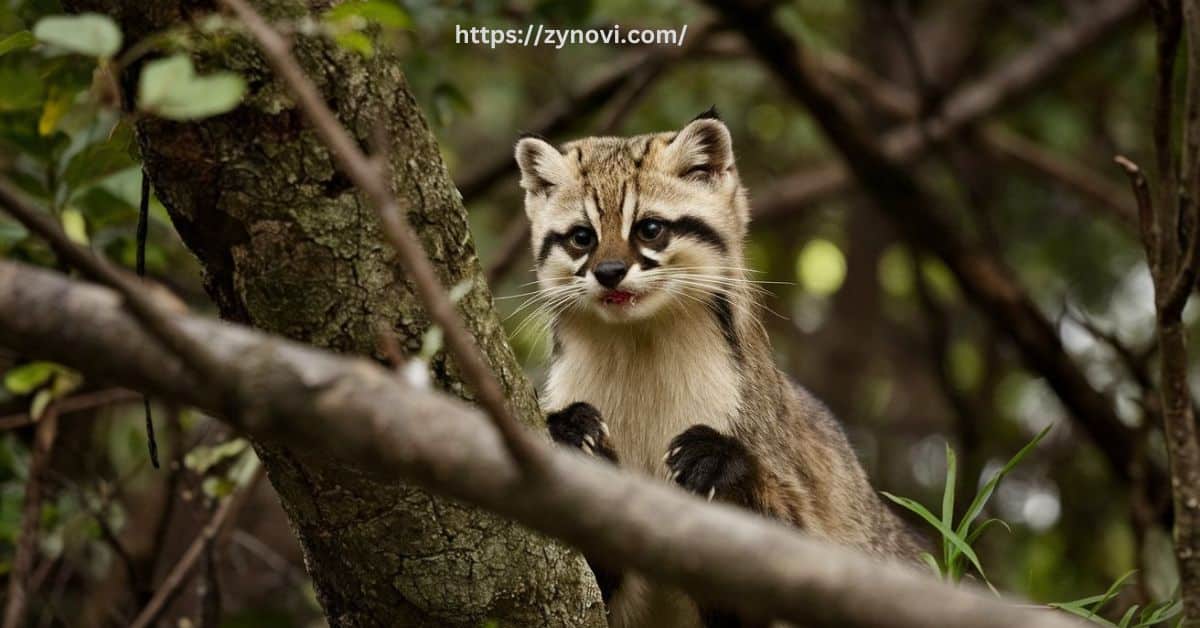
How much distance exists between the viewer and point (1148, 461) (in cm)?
885

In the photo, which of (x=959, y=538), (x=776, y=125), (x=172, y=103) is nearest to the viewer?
(x=172, y=103)

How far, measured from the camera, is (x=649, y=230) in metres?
6.54

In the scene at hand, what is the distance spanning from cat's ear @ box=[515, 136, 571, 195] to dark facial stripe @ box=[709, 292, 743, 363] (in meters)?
1.04

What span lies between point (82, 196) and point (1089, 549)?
9661mm

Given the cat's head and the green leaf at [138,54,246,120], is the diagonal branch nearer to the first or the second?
the cat's head

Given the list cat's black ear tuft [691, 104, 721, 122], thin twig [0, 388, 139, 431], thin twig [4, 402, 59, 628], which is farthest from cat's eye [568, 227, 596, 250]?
thin twig [4, 402, 59, 628]

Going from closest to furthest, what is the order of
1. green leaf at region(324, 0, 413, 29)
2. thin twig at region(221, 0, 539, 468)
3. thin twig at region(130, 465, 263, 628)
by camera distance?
1. thin twig at region(221, 0, 539, 468)
2. green leaf at region(324, 0, 413, 29)
3. thin twig at region(130, 465, 263, 628)

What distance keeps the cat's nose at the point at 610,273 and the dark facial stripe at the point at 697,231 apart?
1.71 feet

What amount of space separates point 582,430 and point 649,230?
135cm

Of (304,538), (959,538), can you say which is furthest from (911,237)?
(304,538)

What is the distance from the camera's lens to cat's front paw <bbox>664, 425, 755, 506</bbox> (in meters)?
5.49

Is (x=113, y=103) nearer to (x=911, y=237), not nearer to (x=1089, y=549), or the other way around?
(x=911, y=237)

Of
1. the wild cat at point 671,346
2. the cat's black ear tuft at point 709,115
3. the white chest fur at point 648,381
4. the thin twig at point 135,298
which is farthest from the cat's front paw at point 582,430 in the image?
the thin twig at point 135,298

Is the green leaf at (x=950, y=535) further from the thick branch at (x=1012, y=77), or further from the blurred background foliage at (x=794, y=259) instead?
the thick branch at (x=1012, y=77)
